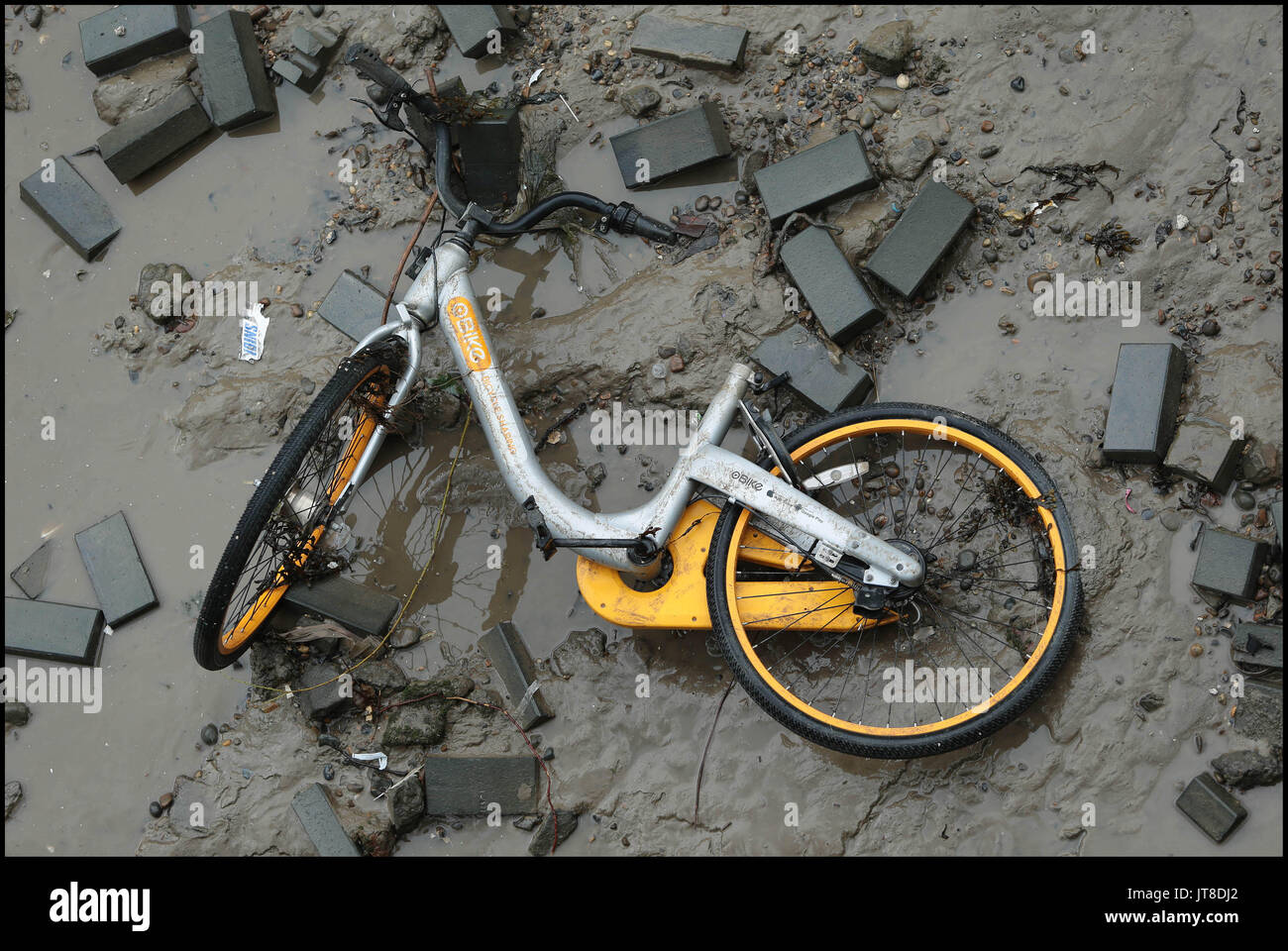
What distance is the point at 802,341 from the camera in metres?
4.84

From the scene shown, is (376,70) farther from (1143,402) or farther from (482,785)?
(1143,402)

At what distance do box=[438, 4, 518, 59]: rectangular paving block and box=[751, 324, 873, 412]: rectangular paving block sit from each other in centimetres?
229

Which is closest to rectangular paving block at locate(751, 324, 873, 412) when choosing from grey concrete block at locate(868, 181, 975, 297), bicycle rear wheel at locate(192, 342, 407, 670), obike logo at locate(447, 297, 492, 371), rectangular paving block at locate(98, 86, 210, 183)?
grey concrete block at locate(868, 181, 975, 297)

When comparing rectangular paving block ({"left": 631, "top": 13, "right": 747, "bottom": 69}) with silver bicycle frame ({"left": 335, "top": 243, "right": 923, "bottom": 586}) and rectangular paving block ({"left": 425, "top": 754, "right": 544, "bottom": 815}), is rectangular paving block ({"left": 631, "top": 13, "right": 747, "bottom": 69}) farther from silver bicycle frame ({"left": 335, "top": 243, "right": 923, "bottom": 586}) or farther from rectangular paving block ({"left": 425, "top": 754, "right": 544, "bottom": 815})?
rectangular paving block ({"left": 425, "top": 754, "right": 544, "bottom": 815})

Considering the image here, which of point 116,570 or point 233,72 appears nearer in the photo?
point 116,570

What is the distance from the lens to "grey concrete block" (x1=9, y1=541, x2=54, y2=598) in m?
5.41

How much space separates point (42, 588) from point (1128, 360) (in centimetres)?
550

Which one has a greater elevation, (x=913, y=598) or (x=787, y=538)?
(x=787, y=538)

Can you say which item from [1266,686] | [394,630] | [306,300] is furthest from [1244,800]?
[306,300]

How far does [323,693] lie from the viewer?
4871 mm

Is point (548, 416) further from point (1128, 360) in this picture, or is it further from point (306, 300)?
point (1128, 360)

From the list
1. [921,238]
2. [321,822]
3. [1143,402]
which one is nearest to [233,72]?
[921,238]

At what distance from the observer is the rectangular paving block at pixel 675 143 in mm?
5090

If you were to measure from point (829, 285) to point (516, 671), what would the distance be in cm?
232
